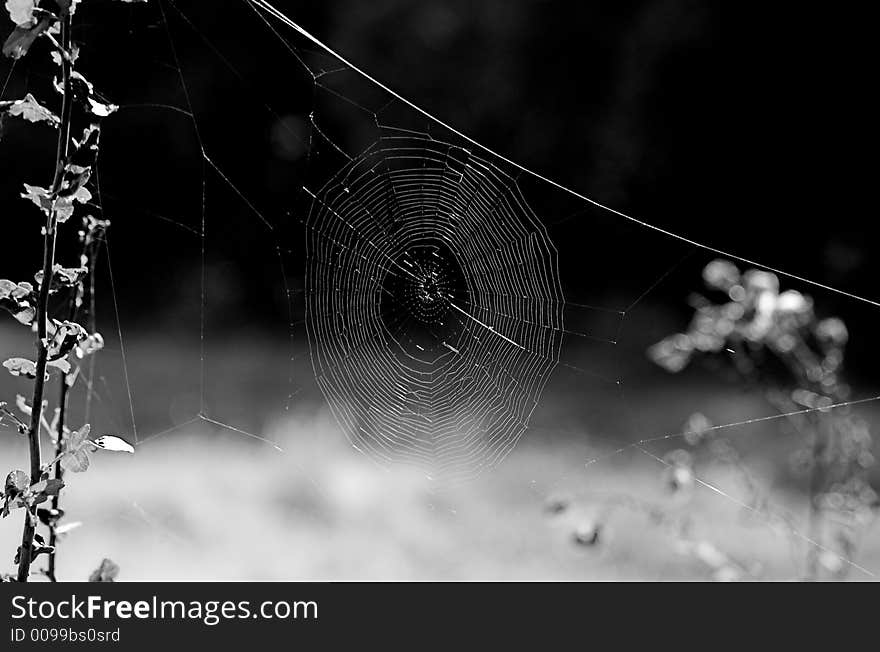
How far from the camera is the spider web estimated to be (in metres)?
1.84

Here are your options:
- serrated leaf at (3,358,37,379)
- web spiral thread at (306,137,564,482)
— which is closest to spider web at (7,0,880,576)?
web spiral thread at (306,137,564,482)

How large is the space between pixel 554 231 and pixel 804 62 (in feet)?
6.43

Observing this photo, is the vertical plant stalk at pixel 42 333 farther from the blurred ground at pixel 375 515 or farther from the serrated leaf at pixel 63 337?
the blurred ground at pixel 375 515

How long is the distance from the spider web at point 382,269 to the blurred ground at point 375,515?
177mm

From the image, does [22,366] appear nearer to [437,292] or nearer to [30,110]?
[30,110]

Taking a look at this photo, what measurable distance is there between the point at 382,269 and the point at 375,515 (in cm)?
152

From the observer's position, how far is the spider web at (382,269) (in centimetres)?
184

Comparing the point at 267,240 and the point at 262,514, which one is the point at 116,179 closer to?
the point at 267,240

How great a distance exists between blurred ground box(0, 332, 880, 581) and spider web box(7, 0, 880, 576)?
177 millimetres

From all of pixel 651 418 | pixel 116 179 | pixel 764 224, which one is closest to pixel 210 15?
pixel 116 179

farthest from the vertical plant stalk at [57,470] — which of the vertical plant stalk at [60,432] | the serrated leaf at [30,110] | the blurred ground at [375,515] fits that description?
the blurred ground at [375,515]

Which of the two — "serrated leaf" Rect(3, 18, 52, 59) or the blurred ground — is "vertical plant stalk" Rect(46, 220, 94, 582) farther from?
the blurred ground

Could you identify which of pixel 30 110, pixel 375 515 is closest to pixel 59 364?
pixel 30 110

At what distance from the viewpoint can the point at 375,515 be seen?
331 centimetres
